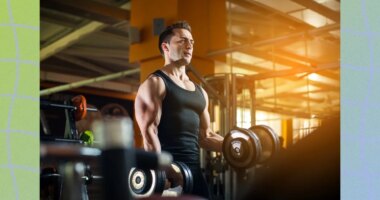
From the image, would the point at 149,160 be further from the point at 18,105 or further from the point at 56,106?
the point at 56,106

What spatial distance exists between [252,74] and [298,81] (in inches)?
6.8

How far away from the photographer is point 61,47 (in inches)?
61.5

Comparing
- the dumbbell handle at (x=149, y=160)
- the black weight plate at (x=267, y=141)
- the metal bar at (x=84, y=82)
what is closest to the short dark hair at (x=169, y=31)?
the metal bar at (x=84, y=82)

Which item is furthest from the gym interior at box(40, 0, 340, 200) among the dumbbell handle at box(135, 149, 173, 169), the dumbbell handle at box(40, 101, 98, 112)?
the dumbbell handle at box(135, 149, 173, 169)

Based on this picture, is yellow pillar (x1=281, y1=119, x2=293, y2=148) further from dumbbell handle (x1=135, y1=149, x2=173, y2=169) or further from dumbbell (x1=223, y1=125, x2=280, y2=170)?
dumbbell handle (x1=135, y1=149, x2=173, y2=169)

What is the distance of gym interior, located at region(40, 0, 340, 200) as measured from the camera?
110 cm

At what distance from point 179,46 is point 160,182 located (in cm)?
44

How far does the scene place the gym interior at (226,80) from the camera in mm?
1097

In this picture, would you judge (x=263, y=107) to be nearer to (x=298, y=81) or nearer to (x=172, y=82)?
(x=298, y=81)

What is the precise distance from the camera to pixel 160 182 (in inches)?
45.3

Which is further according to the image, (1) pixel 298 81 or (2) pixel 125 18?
(1) pixel 298 81

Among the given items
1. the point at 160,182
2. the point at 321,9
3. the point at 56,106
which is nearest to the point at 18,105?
the point at 56,106

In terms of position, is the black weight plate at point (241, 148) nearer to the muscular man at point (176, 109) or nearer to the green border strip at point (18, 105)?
the muscular man at point (176, 109)

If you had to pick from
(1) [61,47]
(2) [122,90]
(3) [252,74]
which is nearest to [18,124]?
(2) [122,90]
